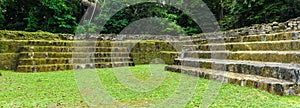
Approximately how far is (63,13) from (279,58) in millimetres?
9827

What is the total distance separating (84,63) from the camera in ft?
17.8

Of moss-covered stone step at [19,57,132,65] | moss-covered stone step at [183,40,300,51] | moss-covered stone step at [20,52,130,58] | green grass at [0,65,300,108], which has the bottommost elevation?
green grass at [0,65,300,108]

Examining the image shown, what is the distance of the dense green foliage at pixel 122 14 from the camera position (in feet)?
28.2

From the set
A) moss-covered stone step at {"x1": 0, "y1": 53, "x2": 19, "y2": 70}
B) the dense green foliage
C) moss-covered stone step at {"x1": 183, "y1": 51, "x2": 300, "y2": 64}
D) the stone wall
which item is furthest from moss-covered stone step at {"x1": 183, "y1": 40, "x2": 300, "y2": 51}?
the dense green foliage

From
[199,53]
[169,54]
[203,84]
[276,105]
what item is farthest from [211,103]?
[169,54]

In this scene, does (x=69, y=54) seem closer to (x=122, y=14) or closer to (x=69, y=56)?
(x=69, y=56)

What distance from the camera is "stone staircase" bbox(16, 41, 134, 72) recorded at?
484 centimetres

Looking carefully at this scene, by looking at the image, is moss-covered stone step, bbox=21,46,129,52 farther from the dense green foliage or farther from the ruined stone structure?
the dense green foliage

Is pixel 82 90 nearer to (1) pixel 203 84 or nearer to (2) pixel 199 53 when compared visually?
(1) pixel 203 84

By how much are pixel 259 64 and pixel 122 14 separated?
10166 mm

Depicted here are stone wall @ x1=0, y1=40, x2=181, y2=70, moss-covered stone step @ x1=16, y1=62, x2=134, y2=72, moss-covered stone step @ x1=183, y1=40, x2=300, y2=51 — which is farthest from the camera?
stone wall @ x1=0, y1=40, x2=181, y2=70

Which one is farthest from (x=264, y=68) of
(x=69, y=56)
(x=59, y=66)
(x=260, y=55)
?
(x=69, y=56)

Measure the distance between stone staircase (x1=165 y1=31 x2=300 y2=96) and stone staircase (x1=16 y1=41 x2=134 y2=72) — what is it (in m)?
1.78

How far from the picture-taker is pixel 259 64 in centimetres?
313
